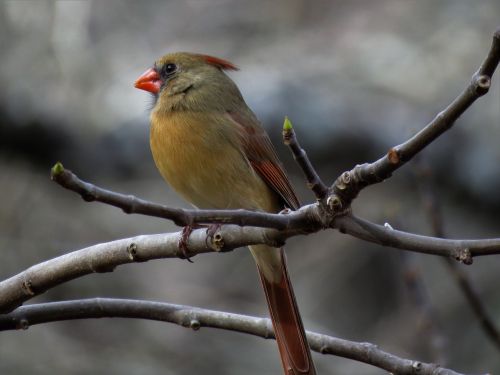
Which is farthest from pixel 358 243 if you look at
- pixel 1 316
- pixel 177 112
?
pixel 1 316

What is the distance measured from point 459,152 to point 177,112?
213 centimetres

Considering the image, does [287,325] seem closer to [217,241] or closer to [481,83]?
[217,241]

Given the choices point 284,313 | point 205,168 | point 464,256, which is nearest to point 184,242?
point 464,256

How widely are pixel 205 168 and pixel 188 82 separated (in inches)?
26.3

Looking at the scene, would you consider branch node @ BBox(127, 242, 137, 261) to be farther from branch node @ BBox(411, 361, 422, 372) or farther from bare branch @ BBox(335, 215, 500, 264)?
branch node @ BBox(411, 361, 422, 372)

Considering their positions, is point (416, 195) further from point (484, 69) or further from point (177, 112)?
point (484, 69)

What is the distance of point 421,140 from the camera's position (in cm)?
205

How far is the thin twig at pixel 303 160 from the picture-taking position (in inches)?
86.3

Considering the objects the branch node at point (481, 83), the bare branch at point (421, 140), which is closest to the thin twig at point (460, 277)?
the bare branch at point (421, 140)

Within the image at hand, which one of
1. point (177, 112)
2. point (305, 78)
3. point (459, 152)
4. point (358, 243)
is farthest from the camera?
point (358, 243)

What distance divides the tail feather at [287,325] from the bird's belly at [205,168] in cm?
31

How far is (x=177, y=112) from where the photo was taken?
4062 mm

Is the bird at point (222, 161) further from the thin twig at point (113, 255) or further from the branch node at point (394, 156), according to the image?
the branch node at point (394, 156)

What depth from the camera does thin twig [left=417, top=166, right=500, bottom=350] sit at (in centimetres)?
352
